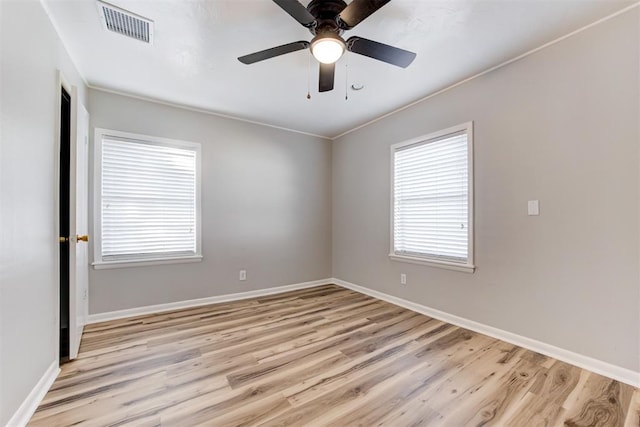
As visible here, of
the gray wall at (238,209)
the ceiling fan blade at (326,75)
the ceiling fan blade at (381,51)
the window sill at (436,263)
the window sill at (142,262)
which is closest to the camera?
the ceiling fan blade at (381,51)

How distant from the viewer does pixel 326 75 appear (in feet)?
7.08

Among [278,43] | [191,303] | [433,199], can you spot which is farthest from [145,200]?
[433,199]

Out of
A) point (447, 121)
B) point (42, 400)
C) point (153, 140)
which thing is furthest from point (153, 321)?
point (447, 121)

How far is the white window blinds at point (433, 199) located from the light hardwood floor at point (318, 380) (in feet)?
2.83

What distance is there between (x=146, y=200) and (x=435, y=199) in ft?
11.0

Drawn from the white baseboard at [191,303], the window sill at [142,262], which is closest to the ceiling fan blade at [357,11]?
the window sill at [142,262]

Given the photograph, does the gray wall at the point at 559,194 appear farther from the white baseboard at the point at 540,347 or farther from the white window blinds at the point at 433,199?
the white window blinds at the point at 433,199

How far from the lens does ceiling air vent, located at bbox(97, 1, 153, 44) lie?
1.86m

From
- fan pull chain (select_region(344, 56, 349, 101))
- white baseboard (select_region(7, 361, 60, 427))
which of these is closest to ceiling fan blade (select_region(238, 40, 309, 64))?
fan pull chain (select_region(344, 56, 349, 101))

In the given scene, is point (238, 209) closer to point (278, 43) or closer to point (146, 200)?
point (146, 200)

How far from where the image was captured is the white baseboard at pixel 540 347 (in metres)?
1.89

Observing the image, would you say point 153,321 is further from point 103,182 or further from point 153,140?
point 153,140

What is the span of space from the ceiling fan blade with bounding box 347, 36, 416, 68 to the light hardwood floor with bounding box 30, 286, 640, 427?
7.44ft

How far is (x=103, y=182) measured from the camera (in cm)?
301
